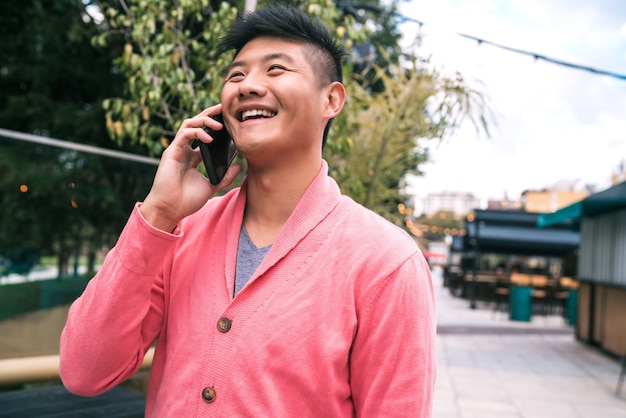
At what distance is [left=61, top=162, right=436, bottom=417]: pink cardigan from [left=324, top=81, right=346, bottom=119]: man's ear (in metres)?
0.17

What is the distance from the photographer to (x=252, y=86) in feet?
4.51

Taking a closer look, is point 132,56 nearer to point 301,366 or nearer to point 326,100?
point 326,100

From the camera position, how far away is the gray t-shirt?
4.69ft

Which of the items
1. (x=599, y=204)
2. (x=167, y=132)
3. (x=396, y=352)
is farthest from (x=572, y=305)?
(x=396, y=352)

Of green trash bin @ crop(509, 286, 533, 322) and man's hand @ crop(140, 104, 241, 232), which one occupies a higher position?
man's hand @ crop(140, 104, 241, 232)

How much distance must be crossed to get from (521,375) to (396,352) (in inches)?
307

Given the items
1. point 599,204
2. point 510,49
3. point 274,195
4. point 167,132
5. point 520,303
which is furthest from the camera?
point 520,303

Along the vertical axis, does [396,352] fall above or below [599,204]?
below

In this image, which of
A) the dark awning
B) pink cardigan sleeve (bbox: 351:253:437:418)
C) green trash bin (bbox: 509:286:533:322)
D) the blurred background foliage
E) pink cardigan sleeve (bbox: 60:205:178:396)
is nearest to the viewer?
Answer: pink cardigan sleeve (bbox: 351:253:437:418)

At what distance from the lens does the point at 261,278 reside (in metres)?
1.34

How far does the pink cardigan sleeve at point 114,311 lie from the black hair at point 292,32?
50 cm

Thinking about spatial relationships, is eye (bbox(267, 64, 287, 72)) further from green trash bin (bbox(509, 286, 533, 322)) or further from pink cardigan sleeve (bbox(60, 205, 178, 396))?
green trash bin (bbox(509, 286, 533, 322))

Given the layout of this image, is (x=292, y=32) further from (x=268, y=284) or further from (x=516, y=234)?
(x=516, y=234)

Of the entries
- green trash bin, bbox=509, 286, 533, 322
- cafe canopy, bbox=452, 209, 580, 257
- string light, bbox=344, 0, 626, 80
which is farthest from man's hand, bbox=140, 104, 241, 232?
cafe canopy, bbox=452, 209, 580, 257
